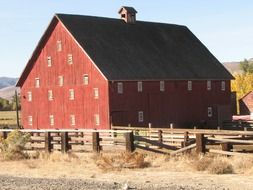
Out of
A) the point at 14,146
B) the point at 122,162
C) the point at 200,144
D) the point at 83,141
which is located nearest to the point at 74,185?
the point at 122,162

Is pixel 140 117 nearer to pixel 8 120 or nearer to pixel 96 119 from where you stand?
pixel 96 119

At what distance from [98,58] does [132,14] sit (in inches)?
476

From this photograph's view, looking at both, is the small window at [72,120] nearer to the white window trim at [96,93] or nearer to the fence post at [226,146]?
the white window trim at [96,93]

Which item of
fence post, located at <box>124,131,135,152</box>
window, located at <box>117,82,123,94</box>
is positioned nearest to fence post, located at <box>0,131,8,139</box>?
fence post, located at <box>124,131,135,152</box>

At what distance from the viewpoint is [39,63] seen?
5766 cm

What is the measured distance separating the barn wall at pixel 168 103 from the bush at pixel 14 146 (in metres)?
24.4

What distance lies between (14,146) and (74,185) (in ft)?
31.6

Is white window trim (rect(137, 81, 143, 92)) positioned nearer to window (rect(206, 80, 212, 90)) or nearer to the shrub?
window (rect(206, 80, 212, 90))

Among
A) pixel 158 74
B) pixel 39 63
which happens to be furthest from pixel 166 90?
pixel 39 63

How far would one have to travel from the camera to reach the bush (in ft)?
A: 86.6

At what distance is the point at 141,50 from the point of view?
57812 mm

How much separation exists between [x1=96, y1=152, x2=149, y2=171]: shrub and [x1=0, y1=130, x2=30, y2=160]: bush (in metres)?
6.08

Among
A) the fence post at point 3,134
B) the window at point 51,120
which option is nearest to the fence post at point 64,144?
the fence post at point 3,134

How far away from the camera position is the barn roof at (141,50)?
174 ft
